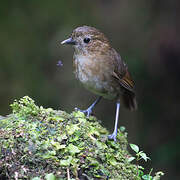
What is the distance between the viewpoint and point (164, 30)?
6422mm

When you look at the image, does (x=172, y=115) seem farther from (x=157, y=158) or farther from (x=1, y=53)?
(x=1, y=53)

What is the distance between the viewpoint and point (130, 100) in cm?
504

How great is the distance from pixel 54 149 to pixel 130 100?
273 centimetres

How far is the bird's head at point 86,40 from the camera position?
4.16m

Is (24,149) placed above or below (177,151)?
below

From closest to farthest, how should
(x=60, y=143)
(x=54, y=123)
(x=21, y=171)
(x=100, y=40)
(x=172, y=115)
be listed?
(x=21, y=171) < (x=60, y=143) < (x=54, y=123) < (x=100, y=40) < (x=172, y=115)

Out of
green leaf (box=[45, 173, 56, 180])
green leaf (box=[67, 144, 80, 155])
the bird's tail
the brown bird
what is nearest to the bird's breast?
the brown bird

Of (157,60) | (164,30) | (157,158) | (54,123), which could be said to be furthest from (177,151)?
(54,123)

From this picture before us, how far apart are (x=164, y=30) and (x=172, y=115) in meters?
1.70

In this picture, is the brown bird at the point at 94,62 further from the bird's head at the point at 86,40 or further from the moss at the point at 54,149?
the moss at the point at 54,149

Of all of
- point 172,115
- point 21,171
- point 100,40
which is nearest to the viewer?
point 21,171

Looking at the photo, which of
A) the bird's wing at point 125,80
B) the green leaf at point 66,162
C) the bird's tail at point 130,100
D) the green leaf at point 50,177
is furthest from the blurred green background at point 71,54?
the green leaf at point 50,177

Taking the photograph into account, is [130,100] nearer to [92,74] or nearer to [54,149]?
[92,74]

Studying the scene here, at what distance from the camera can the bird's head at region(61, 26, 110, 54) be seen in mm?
4156
